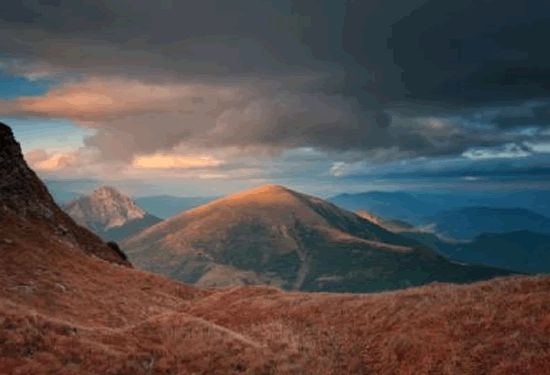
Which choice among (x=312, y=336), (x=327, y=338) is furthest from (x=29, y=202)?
(x=327, y=338)

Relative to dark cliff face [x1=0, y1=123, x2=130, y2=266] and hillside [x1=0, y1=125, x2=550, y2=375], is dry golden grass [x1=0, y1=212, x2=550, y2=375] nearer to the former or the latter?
hillside [x1=0, y1=125, x2=550, y2=375]

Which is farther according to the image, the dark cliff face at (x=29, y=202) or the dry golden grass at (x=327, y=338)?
the dark cliff face at (x=29, y=202)

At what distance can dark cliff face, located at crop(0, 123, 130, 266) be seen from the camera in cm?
8206

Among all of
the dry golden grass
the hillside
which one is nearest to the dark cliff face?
the hillside

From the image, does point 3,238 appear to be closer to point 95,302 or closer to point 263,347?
point 95,302

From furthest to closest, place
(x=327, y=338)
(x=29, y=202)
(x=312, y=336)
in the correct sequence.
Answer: (x=29, y=202), (x=312, y=336), (x=327, y=338)

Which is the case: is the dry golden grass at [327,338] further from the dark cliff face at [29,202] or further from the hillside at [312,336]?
the dark cliff face at [29,202]

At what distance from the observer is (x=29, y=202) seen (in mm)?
85938

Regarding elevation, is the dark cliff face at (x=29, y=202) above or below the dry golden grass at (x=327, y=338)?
above

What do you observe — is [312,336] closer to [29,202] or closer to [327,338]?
[327,338]

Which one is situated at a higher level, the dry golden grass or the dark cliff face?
the dark cliff face

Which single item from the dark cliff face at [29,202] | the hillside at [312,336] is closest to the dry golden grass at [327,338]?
the hillside at [312,336]

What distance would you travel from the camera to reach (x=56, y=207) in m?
99.5

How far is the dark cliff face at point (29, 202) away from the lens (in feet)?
269
